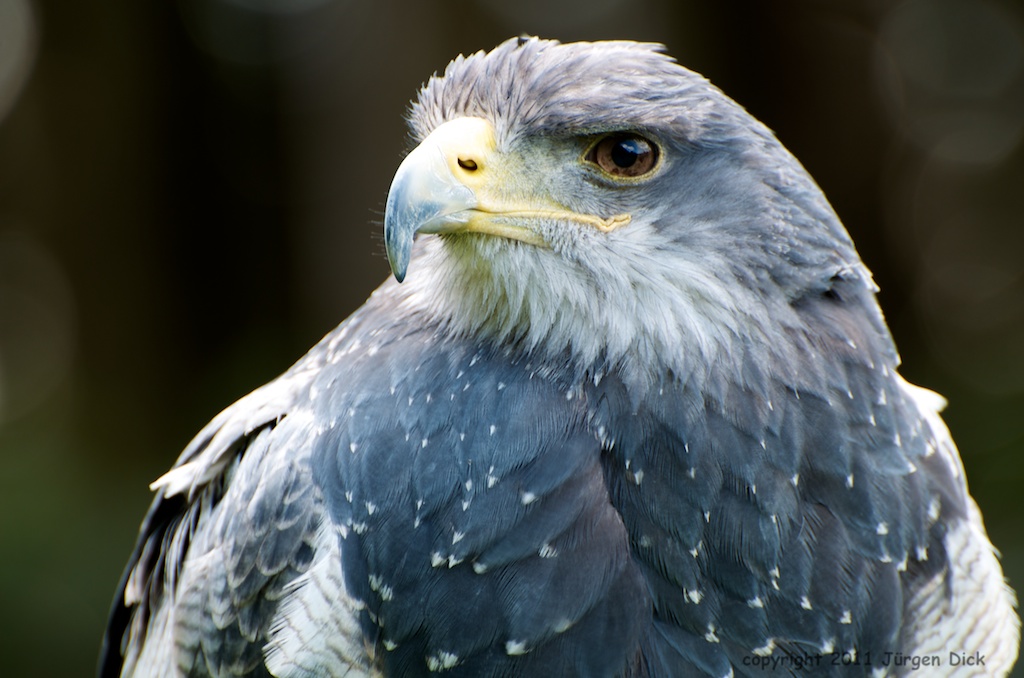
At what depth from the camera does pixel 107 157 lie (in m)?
8.54

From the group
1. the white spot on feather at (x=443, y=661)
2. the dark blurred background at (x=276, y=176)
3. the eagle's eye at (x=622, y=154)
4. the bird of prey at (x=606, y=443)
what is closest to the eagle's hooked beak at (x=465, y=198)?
the bird of prey at (x=606, y=443)

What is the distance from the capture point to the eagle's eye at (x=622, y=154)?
8.34 feet

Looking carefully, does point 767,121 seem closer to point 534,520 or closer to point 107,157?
point 107,157

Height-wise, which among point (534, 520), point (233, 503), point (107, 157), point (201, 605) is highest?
point (534, 520)

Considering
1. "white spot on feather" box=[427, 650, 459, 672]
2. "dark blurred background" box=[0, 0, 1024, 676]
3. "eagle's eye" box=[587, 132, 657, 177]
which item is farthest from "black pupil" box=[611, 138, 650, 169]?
"dark blurred background" box=[0, 0, 1024, 676]

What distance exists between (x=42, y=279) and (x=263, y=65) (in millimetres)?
2701

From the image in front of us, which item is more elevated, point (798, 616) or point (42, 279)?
point (798, 616)

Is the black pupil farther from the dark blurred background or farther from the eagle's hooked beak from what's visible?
the dark blurred background

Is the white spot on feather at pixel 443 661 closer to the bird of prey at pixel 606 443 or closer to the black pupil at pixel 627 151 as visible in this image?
the bird of prey at pixel 606 443

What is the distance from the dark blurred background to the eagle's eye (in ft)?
16.1

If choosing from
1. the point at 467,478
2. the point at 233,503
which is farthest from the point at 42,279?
the point at 467,478

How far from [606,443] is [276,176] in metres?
7.07

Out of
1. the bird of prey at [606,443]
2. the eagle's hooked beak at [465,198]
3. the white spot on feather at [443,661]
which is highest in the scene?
the eagle's hooked beak at [465,198]

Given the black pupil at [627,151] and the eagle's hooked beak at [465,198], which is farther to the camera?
the black pupil at [627,151]
